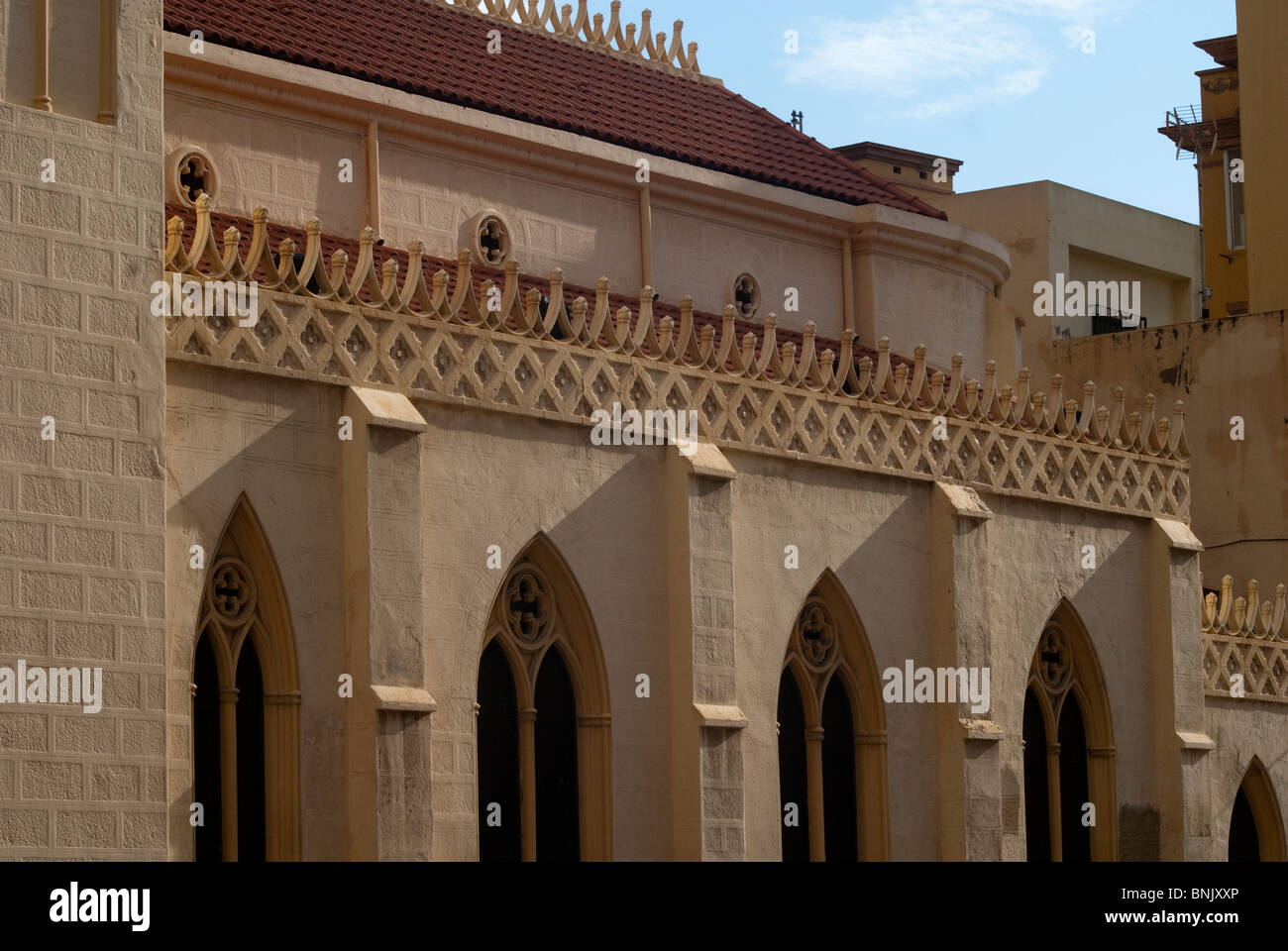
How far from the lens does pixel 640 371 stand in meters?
25.7

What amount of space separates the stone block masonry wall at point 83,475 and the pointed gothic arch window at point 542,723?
15.2ft

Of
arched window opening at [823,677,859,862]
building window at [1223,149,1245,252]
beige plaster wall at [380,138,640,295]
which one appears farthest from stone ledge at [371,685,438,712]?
building window at [1223,149,1245,252]

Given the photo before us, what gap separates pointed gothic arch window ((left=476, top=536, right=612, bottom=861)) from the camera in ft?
79.5

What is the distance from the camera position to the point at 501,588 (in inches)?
958

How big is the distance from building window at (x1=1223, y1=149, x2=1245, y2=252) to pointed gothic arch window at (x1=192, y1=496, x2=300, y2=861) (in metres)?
42.1

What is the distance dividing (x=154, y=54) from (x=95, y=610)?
189 inches

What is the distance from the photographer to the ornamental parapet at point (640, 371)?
22.5 metres

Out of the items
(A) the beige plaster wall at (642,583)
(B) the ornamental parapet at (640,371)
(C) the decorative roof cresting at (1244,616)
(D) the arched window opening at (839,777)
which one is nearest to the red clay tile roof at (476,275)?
(B) the ornamental parapet at (640,371)

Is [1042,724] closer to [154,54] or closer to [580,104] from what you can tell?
[580,104]

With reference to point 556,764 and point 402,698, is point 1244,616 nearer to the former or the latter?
point 556,764

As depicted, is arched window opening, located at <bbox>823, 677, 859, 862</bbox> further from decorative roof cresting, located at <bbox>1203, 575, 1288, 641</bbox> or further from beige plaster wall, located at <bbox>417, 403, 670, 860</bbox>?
decorative roof cresting, located at <bbox>1203, 575, 1288, 641</bbox>

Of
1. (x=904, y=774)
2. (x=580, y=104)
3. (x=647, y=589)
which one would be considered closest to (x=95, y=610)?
(x=647, y=589)

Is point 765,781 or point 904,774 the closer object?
point 765,781
